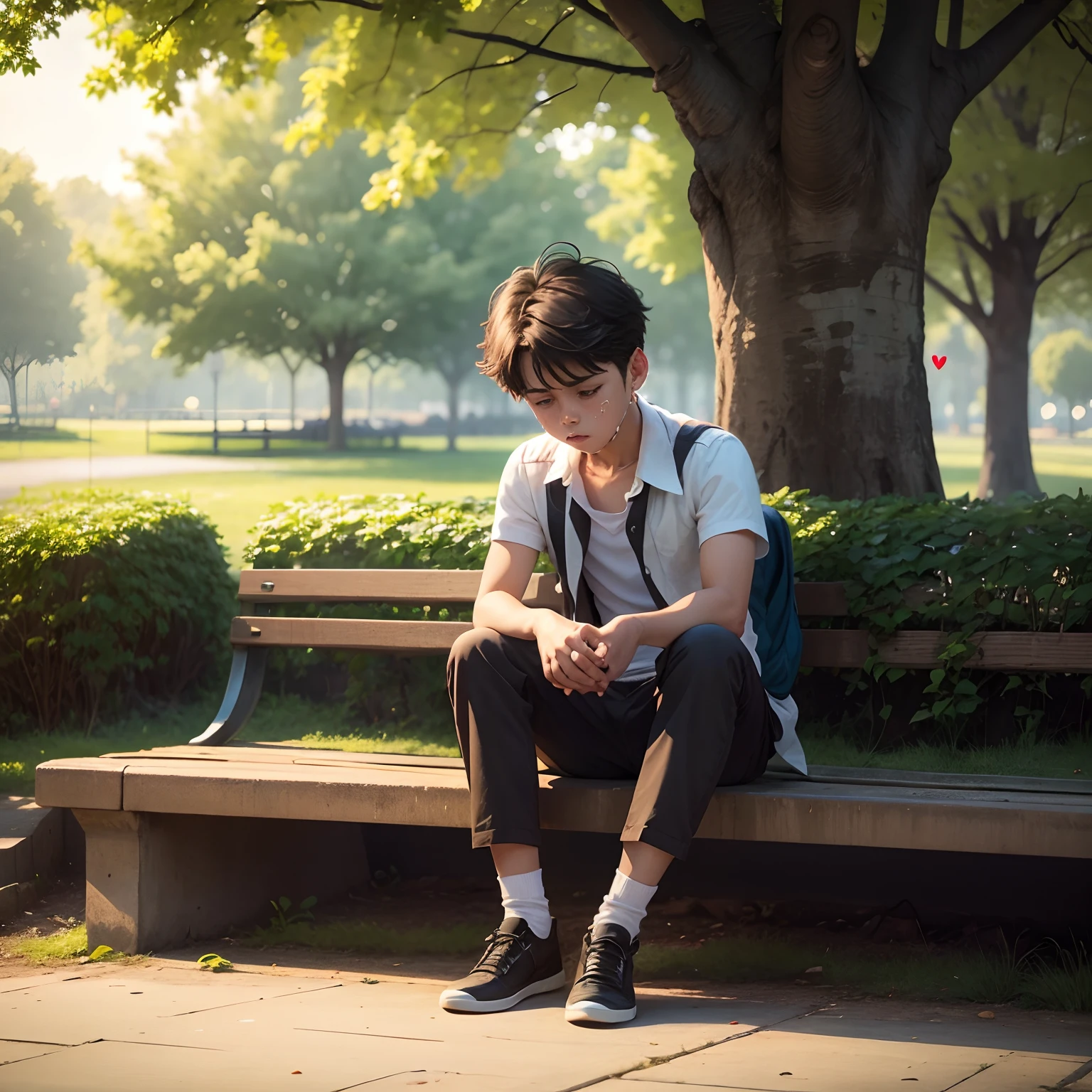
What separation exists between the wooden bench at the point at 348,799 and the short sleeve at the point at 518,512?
0.62m

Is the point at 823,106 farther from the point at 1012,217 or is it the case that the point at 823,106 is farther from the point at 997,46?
the point at 1012,217

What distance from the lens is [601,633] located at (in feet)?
10.4

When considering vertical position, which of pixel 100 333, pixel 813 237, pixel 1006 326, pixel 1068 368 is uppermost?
pixel 1068 368

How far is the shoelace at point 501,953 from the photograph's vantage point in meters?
3.06

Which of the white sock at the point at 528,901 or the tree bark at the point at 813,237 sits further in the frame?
the tree bark at the point at 813,237

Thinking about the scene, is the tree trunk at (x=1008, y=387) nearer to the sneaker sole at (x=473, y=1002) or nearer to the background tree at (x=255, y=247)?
the sneaker sole at (x=473, y=1002)

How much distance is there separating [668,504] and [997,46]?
13.2 feet

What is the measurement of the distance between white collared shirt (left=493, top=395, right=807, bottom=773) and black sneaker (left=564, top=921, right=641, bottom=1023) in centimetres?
80

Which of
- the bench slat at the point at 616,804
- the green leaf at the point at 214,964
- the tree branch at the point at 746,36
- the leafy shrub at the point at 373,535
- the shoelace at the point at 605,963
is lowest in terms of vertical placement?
the green leaf at the point at 214,964

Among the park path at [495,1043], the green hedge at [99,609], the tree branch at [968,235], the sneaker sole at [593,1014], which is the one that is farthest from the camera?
the tree branch at [968,235]

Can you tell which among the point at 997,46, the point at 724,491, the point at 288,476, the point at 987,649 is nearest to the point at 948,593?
the point at 987,649

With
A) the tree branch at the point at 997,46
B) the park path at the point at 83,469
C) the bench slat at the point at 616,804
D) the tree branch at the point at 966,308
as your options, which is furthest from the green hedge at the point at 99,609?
the tree branch at the point at 966,308

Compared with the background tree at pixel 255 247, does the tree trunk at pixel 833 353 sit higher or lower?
lower

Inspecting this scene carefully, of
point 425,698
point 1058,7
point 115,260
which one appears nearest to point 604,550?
point 425,698
